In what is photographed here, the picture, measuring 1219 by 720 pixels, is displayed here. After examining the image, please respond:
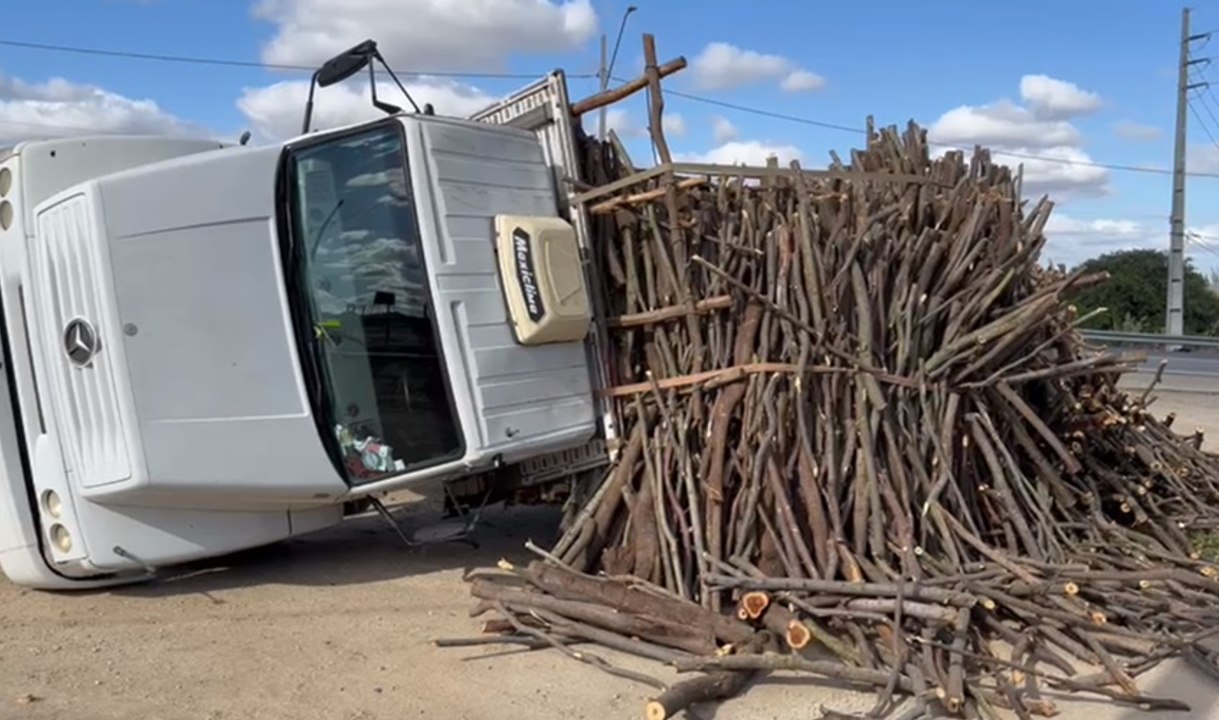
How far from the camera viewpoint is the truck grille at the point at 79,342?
17.2ft

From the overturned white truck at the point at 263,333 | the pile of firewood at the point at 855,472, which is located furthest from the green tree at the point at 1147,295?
the overturned white truck at the point at 263,333

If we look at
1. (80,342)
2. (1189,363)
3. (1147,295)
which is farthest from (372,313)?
(1147,295)

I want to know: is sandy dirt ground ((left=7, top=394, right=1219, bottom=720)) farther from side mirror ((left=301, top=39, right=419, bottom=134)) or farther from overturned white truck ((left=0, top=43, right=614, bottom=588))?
side mirror ((left=301, top=39, right=419, bottom=134))

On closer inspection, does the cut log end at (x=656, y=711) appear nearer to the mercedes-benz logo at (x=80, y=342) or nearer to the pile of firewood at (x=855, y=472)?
the pile of firewood at (x=855, y=472)

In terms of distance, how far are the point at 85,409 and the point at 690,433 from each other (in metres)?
3.13

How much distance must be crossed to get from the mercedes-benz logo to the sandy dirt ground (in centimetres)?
131

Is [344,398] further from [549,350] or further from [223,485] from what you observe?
[549,350]

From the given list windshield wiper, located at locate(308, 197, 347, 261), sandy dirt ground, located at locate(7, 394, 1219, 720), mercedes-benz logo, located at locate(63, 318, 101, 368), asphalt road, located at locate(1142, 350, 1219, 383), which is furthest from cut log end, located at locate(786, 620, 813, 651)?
asphalt road, located at locate(1142, 350, 1219, 383)

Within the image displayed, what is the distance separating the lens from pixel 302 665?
16.1ft

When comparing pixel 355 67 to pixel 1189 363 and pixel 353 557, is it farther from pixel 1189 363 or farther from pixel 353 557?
pixel 1189 363

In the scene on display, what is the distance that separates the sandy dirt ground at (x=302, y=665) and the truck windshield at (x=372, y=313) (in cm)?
79

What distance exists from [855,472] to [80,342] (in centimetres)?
400

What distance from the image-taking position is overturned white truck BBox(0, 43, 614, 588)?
5312 millimetres

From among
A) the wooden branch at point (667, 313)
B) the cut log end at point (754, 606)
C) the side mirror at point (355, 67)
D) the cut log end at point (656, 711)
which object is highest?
the side mirror at point (355, 67)
